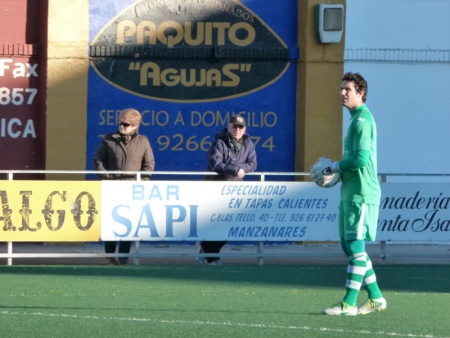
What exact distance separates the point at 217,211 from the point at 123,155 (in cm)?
147

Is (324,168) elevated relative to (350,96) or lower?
lower

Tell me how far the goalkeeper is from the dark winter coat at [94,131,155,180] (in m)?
6.24

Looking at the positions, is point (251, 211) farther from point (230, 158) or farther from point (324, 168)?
point (324, 168)

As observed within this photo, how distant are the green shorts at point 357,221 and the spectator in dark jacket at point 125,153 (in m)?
6.27

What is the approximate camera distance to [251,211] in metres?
16.2

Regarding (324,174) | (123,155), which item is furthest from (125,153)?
(324,174)

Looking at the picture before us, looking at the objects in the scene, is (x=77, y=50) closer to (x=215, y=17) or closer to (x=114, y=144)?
(x=215, y=17)

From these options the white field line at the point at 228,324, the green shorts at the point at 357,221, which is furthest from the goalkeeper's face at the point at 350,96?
the white field line at the point at 228,324

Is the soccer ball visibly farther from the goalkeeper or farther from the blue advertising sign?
the blue advertising sign

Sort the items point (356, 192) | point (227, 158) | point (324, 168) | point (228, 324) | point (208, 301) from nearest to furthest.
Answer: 1. point (228, 324)
2. point (356, 192)
3. point (324, 168)
4. point (208, 301)
5. point (227, 158)

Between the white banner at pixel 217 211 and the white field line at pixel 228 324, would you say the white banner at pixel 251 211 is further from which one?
the white field line at pixel 228 324

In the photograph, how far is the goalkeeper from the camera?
405 inches

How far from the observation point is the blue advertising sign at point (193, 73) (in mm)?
19859

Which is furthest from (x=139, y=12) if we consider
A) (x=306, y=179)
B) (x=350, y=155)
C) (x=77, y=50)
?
(x=350, y=155)
